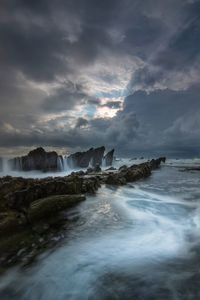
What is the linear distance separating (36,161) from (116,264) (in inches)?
2265

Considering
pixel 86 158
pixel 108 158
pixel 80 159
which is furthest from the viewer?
pixel 108 158

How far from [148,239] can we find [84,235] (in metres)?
2.02

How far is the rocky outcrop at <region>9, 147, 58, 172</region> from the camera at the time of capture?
5944 centimetres

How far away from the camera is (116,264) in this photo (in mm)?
5316

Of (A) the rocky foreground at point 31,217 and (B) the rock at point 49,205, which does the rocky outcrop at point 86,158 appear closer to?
(A) the rocky foreground at point 31,217

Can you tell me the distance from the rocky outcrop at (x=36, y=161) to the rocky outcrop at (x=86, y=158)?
1130cm

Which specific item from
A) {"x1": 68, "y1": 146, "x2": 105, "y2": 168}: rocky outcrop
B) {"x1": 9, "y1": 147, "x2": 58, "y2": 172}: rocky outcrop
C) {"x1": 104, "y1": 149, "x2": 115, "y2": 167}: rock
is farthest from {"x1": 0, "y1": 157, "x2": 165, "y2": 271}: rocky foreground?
{"x1": 104, "y1": 149, "x2": 115, "y2": 167}: rock

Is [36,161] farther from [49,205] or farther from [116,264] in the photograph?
[116,264]

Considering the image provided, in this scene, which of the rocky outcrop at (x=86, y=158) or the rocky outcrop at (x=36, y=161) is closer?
the rocky outcrop at (x=36, y=161)

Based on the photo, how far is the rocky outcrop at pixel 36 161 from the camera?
59438 mm

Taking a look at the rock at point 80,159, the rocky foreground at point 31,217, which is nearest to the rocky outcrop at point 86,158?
the rock at point 80,159

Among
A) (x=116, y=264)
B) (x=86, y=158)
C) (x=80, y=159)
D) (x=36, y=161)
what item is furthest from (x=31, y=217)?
(x=86, y=158)

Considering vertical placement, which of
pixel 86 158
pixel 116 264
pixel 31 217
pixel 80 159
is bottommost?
pixel 116 264

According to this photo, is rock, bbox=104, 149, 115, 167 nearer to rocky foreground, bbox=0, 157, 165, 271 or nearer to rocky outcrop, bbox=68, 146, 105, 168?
rocky outcrop, bbox=68, 146, 105, 168
